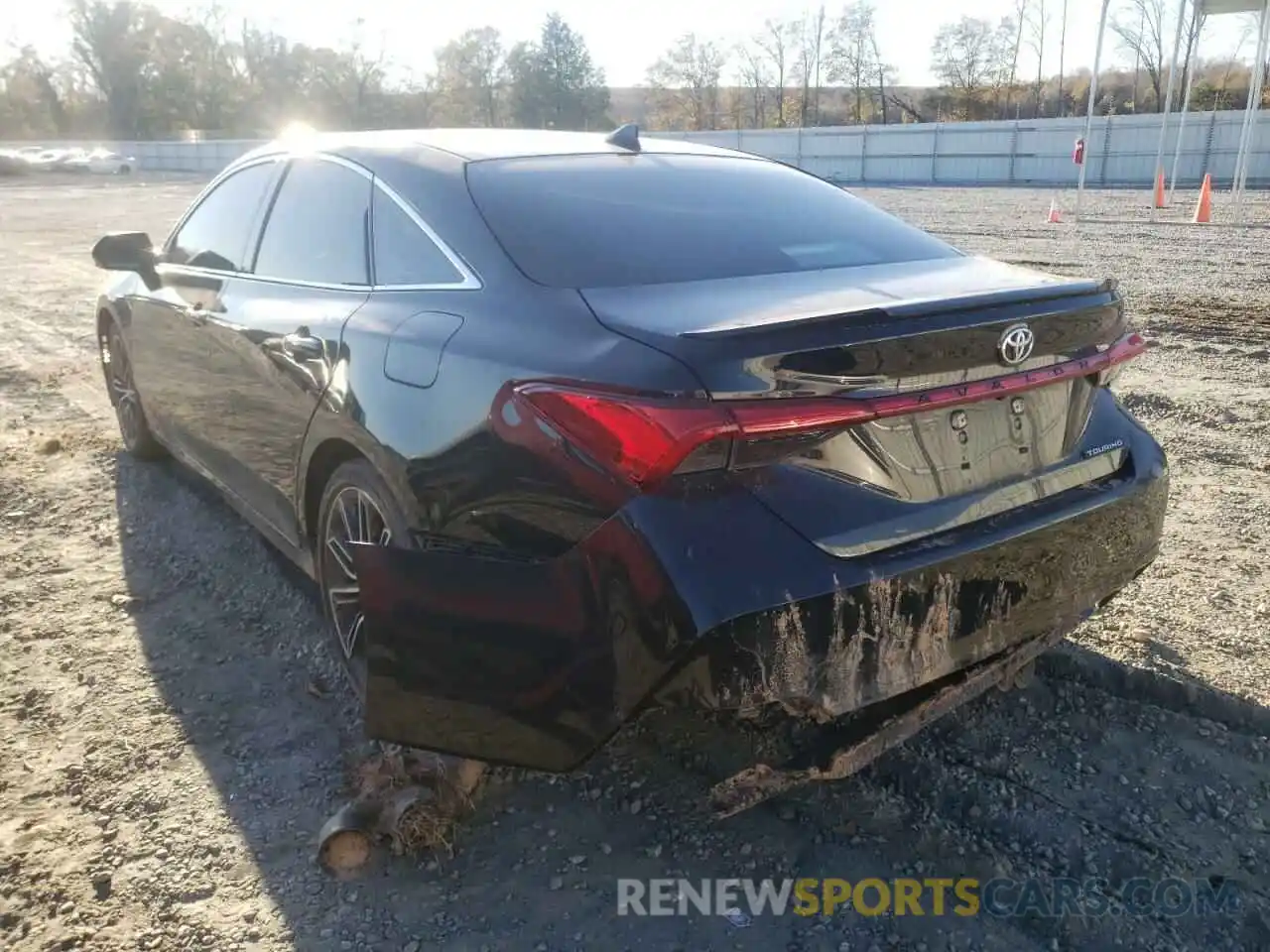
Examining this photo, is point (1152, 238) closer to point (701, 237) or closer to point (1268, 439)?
point (1268, 439)

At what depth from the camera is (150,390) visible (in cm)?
491

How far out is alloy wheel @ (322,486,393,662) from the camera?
291cm

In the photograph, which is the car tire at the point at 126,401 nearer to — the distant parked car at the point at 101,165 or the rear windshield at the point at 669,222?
the rear windshield at the point at 669,222

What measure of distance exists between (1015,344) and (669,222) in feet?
3.54

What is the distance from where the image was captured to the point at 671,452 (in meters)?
1.99

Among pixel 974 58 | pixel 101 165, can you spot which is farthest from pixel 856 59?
pixel 101 165

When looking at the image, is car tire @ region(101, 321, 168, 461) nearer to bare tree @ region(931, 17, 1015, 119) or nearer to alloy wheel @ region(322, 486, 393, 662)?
→ alloy wheel @ region(322, 486, 393, 662)

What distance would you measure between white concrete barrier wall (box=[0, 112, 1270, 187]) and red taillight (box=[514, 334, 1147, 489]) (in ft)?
99.6

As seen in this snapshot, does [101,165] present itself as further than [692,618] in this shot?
Yes

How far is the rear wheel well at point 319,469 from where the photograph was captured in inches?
116

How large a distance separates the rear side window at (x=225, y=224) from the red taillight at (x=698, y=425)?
2.37m

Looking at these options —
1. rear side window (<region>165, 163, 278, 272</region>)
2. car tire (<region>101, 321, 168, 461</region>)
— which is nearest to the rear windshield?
rear side window (<region>165, 163, 278, 272</region>)

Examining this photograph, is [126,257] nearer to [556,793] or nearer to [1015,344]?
[556,793]

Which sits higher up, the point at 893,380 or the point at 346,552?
the point at 893,380
